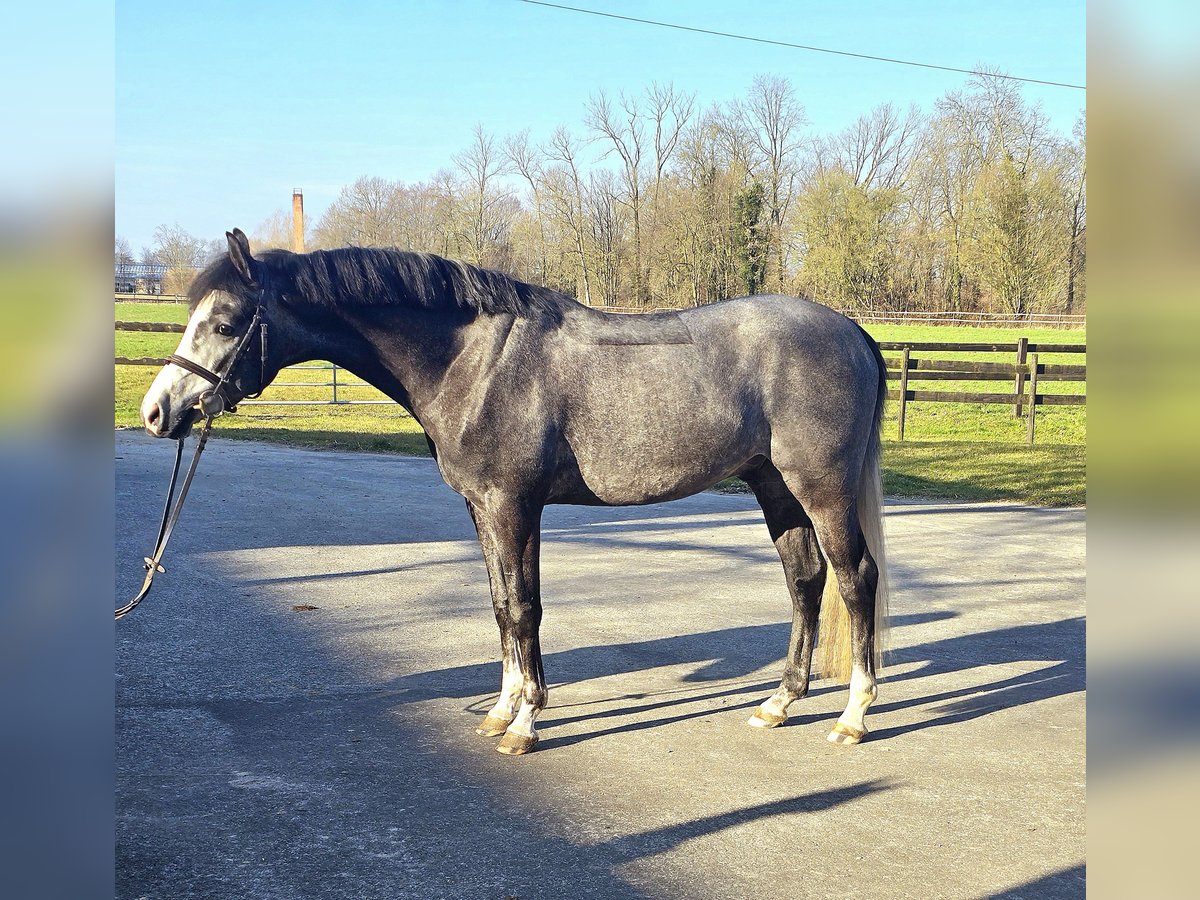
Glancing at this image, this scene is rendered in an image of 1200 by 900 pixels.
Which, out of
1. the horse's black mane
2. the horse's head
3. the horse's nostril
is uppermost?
the horse's black mane

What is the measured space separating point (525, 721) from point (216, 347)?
1.91 metres

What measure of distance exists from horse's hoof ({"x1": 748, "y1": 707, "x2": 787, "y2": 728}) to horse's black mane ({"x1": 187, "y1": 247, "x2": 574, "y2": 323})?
1.95 metres

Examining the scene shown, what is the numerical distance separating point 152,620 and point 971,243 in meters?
47.4

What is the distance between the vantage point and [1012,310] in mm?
48438

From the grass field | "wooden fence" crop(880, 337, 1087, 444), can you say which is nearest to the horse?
the grass field

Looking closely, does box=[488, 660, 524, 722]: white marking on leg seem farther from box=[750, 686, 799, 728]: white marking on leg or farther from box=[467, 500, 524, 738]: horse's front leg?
box=[750, 686, 799, 728]: white marking on leg

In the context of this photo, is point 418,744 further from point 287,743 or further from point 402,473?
point 402,473

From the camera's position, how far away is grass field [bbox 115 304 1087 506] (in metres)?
11.4

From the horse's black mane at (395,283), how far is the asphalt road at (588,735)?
181 cm

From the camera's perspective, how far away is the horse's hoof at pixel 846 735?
4.31 m

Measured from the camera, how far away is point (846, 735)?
432cm
